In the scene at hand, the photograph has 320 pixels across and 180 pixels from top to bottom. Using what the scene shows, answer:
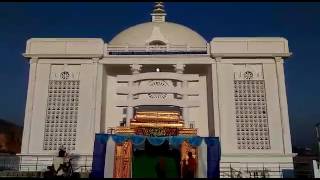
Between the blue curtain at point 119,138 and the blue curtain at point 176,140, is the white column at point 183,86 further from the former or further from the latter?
A: the blue curtain at point 119,138

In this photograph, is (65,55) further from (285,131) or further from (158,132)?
(285,131)

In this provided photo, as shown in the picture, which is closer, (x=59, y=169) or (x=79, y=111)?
(x=59, y=169)

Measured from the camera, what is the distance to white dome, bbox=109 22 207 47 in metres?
25.9

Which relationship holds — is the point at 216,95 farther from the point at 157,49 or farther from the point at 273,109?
the point at 157,49

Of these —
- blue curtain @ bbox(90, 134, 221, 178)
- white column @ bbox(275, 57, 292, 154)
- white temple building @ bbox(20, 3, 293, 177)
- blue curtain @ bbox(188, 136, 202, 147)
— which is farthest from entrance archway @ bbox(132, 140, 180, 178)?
white column @ bbox(275, 57, 292, 154)

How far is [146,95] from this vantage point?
22.8 m

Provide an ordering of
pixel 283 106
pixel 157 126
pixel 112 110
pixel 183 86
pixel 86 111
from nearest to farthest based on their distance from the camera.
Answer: pixel 157 126
pixel 283 106
pixel 86 111
pixel 183 86
pixel 112 110

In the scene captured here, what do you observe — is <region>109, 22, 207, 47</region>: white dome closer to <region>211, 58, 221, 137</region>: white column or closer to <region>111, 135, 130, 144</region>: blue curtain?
<region>211, 58, 221, 137</region>: white column

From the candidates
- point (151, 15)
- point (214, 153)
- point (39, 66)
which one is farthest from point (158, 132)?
point (151, 15)

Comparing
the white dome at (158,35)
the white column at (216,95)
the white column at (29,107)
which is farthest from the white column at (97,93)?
the white column at (216,95)

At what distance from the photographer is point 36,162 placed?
2109 cm

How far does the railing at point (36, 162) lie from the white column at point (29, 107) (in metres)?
0.56

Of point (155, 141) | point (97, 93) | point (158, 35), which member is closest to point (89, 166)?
point (97, 93)

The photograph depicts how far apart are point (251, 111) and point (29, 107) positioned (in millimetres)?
13176
